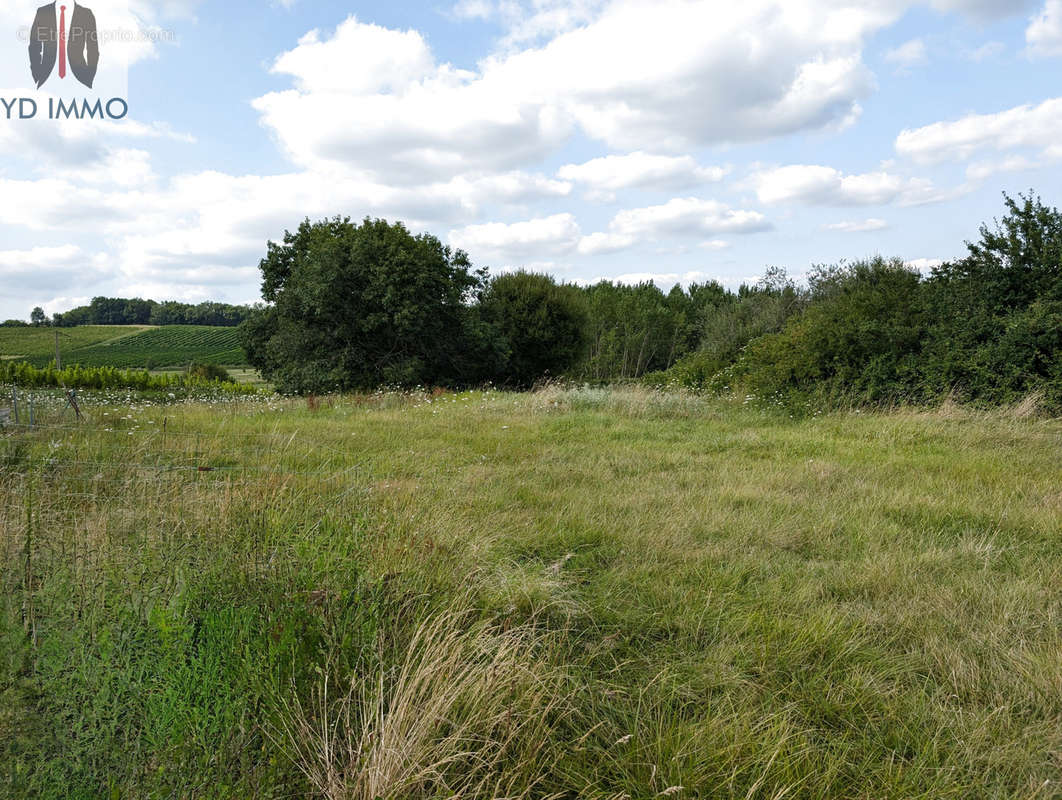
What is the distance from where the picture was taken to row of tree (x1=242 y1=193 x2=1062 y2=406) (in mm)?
10352

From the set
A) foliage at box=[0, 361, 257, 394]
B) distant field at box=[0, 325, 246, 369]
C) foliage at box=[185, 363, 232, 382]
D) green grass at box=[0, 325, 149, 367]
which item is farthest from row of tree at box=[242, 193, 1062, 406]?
distant field at box=[0, 325, 246, 369]

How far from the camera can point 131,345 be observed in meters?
47.2

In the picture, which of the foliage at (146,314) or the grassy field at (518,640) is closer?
the grassy field at (518,640)

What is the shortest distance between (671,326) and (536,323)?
77.7 ft

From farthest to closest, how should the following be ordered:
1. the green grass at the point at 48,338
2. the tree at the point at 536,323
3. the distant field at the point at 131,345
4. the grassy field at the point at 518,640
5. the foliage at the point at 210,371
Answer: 1. the distant field at the point at 131,345
2. the foliage at the point at 210,371
3. the tree at the point at 536,323
4. the green grass at the point at 48,338
5. the grassy field at the point at 518,640

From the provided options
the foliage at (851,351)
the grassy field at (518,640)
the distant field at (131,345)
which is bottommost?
the grassy field at (518,640)

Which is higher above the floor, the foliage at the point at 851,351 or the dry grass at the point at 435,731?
the foliage at the point at 851,351

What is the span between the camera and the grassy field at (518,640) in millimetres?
Answer: 1956


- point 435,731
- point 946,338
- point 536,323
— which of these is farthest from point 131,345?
point 435,731

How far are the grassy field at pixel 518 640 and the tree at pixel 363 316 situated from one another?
17121 mm

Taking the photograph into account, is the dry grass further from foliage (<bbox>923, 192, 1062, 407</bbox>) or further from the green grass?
the green grass

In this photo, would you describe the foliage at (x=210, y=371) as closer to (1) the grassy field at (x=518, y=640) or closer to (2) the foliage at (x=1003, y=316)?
(1) the grassy field at (x=518, y=640)

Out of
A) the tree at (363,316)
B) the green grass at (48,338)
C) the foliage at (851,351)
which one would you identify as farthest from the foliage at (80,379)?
the foliage at (851,351)

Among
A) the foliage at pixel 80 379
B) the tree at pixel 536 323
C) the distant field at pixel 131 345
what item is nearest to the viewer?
the foliage at pixel 80 379
